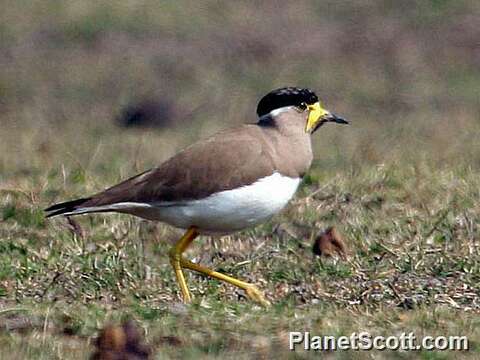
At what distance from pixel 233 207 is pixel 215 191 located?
12 centimetres

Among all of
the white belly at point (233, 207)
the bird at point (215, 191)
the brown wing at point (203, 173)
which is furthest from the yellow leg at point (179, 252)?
the brown wing at point (203, 173)

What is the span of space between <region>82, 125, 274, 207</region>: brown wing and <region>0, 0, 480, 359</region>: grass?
0.45 meters

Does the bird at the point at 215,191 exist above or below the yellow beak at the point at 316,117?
below

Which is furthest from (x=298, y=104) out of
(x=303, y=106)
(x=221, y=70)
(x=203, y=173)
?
(x=221, y=70)

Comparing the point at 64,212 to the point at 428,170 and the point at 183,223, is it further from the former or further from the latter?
the point at 428,170

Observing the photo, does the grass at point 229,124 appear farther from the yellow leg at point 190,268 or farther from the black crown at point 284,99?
the black crown at point 284,99

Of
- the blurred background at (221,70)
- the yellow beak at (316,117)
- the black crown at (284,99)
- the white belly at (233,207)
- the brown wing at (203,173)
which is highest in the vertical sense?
the black crown at (284,99)

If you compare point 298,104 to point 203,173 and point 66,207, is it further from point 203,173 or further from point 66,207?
point 66,207

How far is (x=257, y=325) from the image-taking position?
224 inches

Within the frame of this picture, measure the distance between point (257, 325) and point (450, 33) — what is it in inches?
474

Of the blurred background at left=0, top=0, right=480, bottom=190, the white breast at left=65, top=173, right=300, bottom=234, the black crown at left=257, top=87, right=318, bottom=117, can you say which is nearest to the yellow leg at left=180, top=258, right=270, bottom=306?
the white breast at left=65, top=173, right=300, bottom=234

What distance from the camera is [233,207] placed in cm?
659

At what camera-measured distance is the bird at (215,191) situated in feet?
21.7

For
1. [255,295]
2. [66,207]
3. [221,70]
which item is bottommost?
[221,70]
